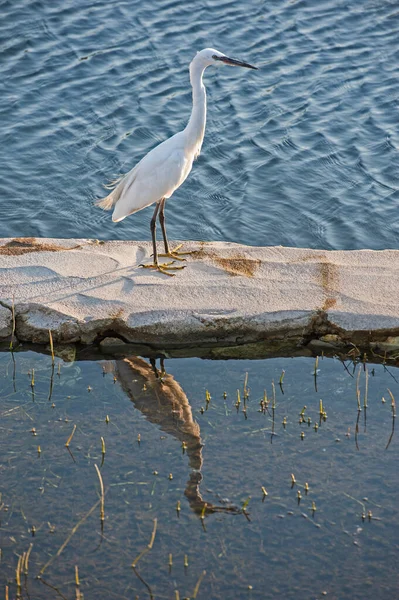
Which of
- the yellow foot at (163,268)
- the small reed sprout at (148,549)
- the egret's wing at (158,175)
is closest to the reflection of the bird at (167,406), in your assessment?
the small reed sprout at (148,549)

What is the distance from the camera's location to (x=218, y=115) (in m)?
9.91

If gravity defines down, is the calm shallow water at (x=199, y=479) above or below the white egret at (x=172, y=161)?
below

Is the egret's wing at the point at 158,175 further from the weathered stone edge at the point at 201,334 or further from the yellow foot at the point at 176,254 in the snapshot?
the weathered stone edge at the point at 201,334

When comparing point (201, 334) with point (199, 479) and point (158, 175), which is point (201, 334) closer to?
point (199, 479)

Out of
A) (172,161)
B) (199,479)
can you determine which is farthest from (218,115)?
(199,479)

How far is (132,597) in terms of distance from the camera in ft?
12.6

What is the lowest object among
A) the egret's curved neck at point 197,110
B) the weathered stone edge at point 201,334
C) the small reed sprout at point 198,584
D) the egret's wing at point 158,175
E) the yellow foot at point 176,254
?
the small reed sprout at point 198,584

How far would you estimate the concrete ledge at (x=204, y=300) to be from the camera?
5500mm

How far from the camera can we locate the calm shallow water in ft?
13.0

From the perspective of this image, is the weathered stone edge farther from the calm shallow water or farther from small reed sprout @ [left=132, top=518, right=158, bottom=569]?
small reed sprout @ [left=132, top=518, right=158, bottom=569]

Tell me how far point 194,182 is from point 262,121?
1.37m

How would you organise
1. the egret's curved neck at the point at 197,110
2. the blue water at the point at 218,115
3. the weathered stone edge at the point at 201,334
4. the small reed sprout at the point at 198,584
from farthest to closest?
the blue water at the point at 218,115
the egret's curved neck at the point at 197,110
the weathered stone edge at the point at 201,334
the small reed sprout at the point at 198,584

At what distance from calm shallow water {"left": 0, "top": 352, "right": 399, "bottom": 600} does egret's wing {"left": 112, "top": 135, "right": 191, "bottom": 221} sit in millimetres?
1518

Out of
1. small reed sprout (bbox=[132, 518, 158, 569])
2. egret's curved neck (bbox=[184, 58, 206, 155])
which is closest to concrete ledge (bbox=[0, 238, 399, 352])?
egret's curved neck (bbox=[184, 58, 206, 155])
